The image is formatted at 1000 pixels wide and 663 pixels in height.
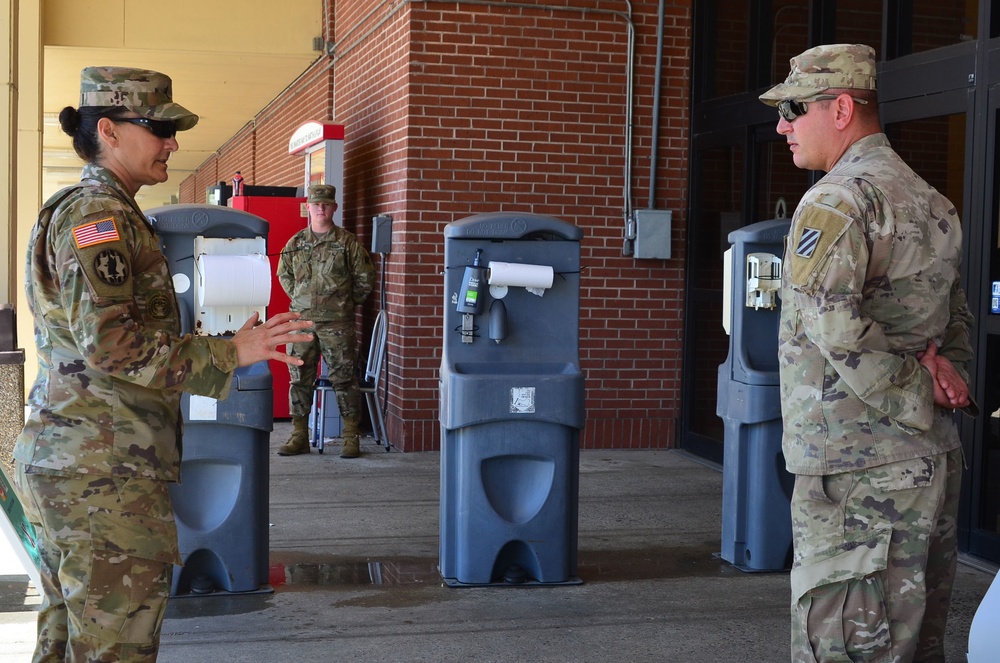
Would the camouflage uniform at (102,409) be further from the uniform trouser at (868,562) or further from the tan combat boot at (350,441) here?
the tan combat boot at (350,441)

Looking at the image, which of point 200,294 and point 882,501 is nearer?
point 882,501

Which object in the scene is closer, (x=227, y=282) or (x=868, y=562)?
(x=868, y=562)

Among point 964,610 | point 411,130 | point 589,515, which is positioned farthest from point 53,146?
point 964,610

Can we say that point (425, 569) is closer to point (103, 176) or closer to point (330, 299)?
point (103, 176)

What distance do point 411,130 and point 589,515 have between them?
11.0ft

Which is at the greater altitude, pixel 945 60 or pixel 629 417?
pixel 945 60

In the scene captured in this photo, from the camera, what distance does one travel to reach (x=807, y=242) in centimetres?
301

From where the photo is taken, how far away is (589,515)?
669 centimetres

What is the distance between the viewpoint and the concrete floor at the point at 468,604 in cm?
437

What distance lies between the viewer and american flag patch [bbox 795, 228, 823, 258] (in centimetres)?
298

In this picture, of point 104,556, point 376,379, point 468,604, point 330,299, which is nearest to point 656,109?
point 330,299

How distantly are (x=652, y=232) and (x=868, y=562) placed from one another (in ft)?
19.5

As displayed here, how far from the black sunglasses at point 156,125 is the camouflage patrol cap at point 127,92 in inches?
0.4

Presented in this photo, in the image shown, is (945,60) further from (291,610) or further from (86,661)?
(86,661)
